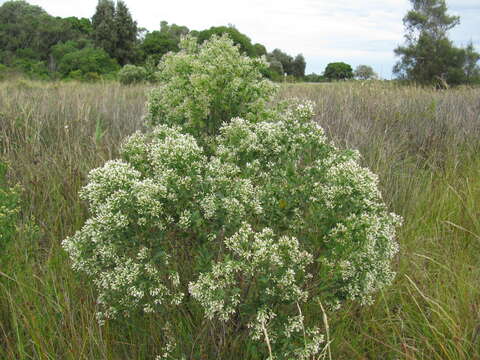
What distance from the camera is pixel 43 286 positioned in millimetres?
3428

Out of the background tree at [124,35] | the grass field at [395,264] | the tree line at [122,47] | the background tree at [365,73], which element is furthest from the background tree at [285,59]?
the grass field at [395,264]

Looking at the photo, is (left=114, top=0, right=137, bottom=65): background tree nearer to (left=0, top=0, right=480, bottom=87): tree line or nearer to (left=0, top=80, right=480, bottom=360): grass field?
(left=0, top=0, right=480, bottom=87): tree line

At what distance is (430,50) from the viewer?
35531 millimetres

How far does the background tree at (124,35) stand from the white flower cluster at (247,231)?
40685 millimetres

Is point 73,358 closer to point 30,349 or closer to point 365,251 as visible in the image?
point 30,349

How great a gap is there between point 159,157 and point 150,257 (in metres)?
0.58

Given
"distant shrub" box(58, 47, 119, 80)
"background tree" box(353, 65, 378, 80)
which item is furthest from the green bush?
"distant shrub" box(58, 47, 119, 80)

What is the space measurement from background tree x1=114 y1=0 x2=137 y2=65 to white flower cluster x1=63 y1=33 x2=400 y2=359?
40685mm

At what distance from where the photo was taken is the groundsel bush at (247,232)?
2506 mm

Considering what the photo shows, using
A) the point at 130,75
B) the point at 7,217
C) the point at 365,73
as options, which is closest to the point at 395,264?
the point at 7,217

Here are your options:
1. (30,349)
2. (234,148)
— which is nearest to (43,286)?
(30,349)

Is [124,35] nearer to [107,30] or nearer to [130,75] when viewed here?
[107,30]

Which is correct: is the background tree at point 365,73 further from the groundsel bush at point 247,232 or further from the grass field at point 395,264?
the groundsel bush at point 247,232

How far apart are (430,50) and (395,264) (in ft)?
117
